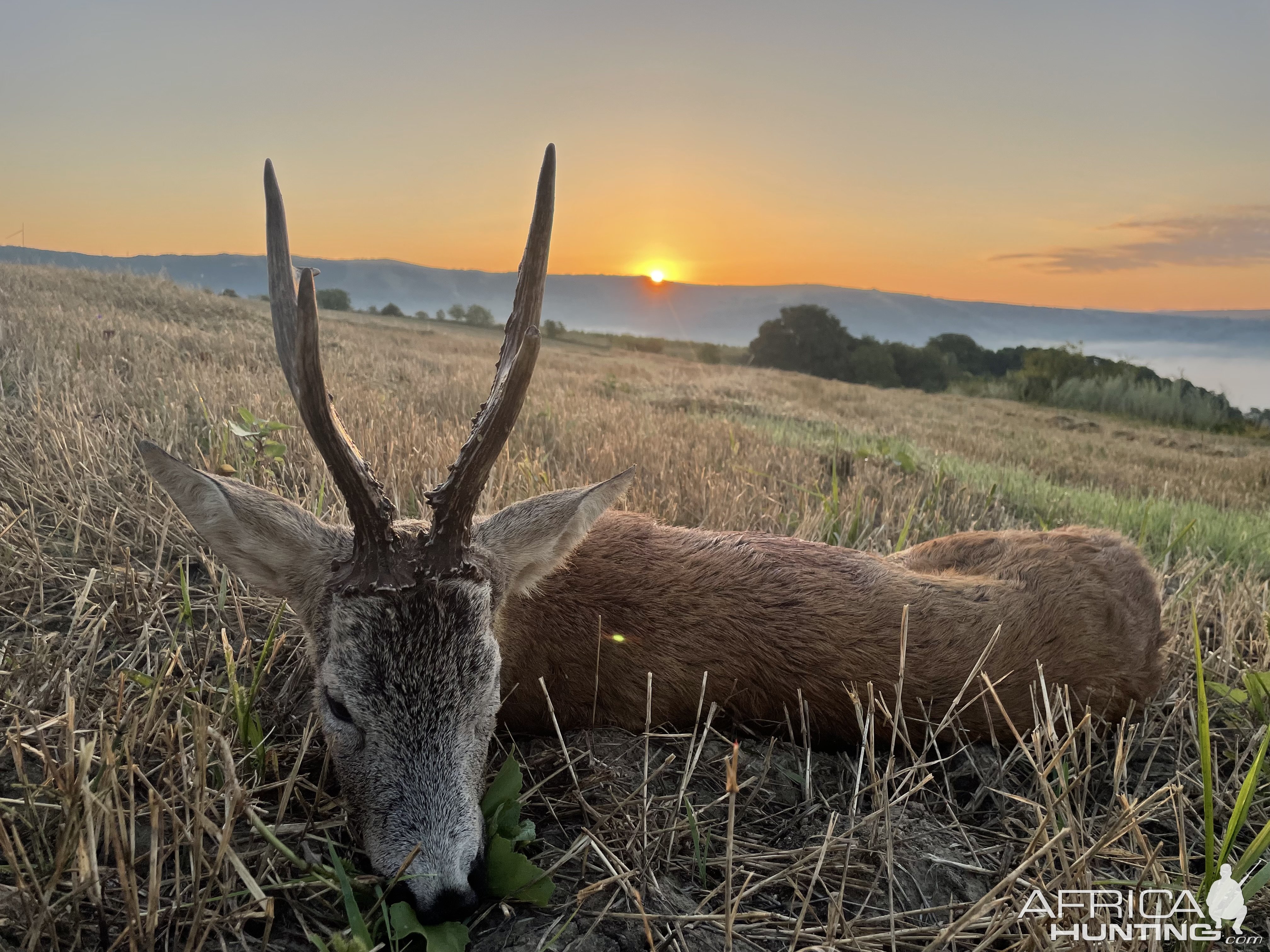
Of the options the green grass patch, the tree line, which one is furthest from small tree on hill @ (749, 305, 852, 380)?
the green grass patch

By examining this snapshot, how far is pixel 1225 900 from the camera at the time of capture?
7.59 ft

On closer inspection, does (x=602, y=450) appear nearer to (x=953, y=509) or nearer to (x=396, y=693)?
(x=953, y=509)

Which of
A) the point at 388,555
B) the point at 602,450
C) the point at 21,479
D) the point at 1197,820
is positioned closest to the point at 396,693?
the point at 388,555

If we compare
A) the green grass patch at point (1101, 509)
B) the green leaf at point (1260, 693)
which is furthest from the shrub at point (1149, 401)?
the green leaf at point (1260, 693)

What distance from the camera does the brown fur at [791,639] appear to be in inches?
123

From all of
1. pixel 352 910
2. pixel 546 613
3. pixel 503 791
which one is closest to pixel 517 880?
pixel 503 791

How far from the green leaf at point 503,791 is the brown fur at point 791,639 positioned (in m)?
0.57

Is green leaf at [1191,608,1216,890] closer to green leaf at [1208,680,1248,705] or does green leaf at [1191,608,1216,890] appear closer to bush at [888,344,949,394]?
green leaf at [1208,680,1248,705]

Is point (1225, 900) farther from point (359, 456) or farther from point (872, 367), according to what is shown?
point (872, 367)

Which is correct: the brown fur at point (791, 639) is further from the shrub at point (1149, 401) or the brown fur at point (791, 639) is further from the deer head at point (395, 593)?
the shrub at point (1149, 401)

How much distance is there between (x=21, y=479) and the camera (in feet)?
14.5

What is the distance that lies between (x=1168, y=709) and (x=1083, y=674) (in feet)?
3.15

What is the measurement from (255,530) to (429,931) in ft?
5.01

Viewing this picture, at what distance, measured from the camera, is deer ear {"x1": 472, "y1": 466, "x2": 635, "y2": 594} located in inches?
116
